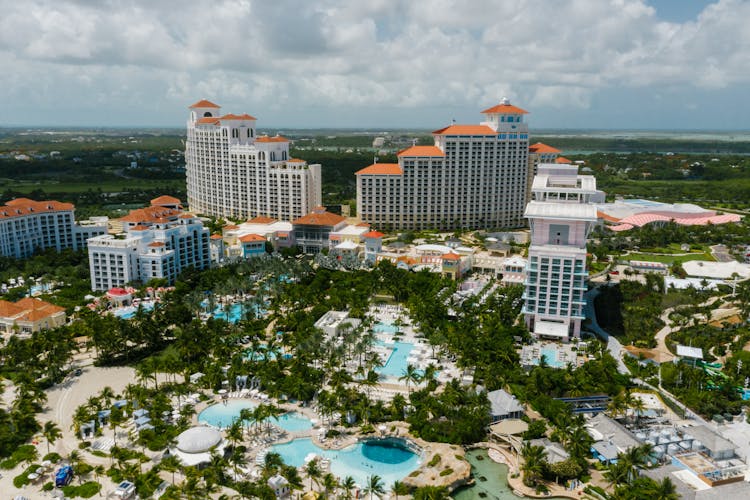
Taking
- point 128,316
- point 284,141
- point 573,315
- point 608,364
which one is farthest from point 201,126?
point 608,364

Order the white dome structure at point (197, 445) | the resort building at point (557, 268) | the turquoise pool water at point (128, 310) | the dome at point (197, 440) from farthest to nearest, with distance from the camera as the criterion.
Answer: the turquoise pool water at point (128, 310)
the resort building at point (557, 268)
the dome at point (197, 440)
the white dome structure at point (197, 445)

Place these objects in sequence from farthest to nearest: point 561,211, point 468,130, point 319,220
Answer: point 468,130, point 319,220, point 561,211

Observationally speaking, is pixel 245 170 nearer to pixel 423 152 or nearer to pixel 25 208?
A: pixel 423 152

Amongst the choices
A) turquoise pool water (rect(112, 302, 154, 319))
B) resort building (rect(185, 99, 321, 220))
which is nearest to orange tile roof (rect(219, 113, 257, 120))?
resort building (rect(185, 99, 321, 220))

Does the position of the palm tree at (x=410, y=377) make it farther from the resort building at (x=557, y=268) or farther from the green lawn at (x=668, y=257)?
the green lawn at (x=668, y=257)

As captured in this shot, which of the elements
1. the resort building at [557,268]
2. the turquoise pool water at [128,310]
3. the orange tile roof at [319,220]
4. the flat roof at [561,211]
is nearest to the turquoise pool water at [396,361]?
the resort building at [557,268]

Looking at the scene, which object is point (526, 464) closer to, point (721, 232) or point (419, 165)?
point (419, 165)

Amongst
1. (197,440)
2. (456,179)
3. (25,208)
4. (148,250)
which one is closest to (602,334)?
(197,440)
